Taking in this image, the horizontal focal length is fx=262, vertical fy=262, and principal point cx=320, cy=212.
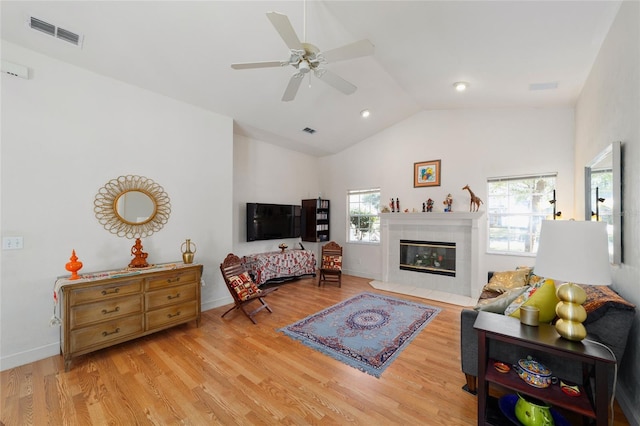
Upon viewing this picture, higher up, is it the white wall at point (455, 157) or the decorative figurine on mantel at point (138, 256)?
the white wall at point (455, 157)

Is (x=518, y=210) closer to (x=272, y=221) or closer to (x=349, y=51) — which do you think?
(x=349, y=51)

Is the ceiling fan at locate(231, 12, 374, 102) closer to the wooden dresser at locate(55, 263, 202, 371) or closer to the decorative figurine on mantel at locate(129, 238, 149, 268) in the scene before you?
the decorative figurine on mantel at locate(129, 238, 149, 268)

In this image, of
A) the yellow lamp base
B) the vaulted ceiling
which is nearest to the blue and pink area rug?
the yellow lamp base

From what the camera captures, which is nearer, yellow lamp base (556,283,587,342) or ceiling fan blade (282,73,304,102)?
yellow lamp base (556,283,587,342)

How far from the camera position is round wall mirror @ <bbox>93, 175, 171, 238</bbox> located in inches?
122

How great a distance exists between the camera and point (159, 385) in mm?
2234

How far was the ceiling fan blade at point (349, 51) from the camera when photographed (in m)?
2.08

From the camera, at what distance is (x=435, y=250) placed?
205 inches

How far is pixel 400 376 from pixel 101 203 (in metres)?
3.70

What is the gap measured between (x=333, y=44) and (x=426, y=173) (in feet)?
10.3

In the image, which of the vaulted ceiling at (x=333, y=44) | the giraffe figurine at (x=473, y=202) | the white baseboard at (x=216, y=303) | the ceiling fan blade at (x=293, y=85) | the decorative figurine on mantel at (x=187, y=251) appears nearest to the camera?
the vaulted ceiling at (x=333, y=44)

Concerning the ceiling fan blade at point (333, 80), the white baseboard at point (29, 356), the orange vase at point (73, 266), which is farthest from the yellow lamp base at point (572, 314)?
the white baseboard at point (29, 356)

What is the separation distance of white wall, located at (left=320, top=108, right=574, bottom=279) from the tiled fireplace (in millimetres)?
267

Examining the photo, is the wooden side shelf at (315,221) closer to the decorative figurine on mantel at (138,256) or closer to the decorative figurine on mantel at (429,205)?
the decorative figurine on mantel at (429,205)
